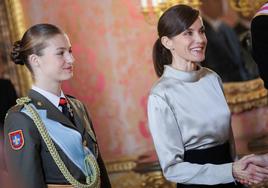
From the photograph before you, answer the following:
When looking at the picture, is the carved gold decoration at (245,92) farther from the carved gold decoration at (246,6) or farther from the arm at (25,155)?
the arm at (25,155)

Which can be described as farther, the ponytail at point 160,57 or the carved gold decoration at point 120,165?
the carved gold decoration at point 120,165

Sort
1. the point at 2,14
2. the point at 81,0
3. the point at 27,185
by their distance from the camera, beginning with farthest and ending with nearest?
the point at 81,0 → the point at 2,14 → the point at 27,185

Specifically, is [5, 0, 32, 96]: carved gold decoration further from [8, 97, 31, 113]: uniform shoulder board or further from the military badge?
the military badge

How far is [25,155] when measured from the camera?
6.07 ft

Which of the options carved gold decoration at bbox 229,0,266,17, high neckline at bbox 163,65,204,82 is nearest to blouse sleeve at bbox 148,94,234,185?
high neckline at bbox 163,65,204,82

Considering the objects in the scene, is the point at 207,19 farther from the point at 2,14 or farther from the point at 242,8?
the point at 2,14

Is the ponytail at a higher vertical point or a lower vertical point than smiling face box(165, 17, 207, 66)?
lower

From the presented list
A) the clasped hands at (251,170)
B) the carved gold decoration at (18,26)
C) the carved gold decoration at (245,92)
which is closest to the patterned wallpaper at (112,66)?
the carved gold decoration at (18,26)

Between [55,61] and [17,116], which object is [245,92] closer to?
[55,61]

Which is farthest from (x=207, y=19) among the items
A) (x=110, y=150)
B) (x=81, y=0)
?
(x=110, y=150)

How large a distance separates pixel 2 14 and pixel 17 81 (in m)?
0.53

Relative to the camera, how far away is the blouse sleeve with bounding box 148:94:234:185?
189 centimetres

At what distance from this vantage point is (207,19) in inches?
158

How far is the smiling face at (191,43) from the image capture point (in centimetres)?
198
